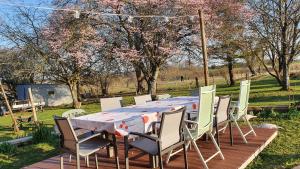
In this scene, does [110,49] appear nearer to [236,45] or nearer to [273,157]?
[236,45]

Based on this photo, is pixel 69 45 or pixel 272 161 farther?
pixel 69 45

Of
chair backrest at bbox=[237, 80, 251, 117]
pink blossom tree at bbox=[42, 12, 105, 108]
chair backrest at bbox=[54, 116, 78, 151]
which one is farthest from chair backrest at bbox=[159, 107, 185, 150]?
pink blossom tree at bbox=[42, 12, 105, 108]

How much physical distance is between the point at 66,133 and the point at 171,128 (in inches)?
47.3

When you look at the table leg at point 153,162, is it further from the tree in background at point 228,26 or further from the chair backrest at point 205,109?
the tree in background at point 228,26

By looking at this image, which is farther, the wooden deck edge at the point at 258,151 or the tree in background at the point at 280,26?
the tree in background at the point at 280,26

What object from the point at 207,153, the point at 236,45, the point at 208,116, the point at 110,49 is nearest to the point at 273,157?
the point at 207,153

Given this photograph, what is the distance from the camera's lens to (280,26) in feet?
53.0

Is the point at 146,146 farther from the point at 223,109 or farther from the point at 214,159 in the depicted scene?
the point at 223,109

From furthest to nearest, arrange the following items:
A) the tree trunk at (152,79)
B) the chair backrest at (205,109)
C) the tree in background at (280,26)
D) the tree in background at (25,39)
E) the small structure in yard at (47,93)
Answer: the small structure in yard at (47,93) → the tree in background at (25,39) → the tree in background at (280,26) → the tree trunk at (152,79) → the chair backrest at (205,109)

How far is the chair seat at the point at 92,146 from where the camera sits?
3.86m

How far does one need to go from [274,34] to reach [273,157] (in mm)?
12625

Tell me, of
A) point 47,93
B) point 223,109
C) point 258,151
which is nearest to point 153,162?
point 223,109

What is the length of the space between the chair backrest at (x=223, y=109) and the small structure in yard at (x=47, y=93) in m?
22.4

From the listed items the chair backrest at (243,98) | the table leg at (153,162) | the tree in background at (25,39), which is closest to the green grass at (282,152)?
the chair backrest at (243,98)
